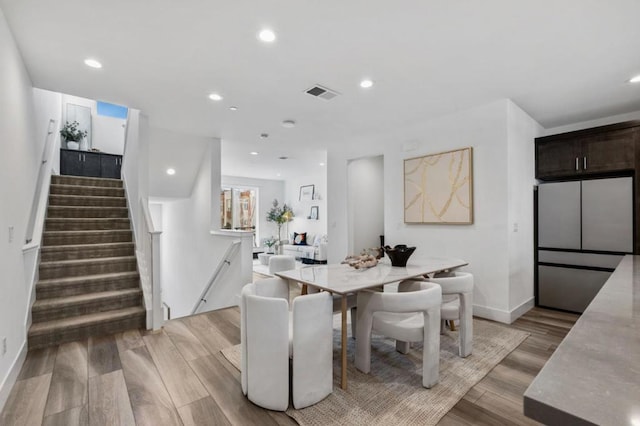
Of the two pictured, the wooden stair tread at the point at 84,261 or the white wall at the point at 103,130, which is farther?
Answer: the white wall at the point at 103,130

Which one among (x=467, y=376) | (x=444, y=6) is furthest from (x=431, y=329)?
(x=444, y=6)

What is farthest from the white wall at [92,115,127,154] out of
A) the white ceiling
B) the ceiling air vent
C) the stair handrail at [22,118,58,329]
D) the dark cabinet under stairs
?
the ceiling air vent

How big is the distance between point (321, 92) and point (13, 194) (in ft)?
9.36

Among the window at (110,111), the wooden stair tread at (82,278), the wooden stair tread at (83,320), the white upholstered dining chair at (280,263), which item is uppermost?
the window at (110,111)

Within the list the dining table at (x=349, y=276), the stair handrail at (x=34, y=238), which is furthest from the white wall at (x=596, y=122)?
the stair handrail at (x=34, y=238)

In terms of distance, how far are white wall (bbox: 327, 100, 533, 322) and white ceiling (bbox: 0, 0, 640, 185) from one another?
25 cm

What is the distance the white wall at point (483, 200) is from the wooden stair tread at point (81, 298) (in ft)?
11.7

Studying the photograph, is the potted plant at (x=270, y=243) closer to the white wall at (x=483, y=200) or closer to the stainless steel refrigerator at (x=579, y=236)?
the white wall at (x=483, y=200)

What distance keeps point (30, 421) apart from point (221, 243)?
3.37 metres

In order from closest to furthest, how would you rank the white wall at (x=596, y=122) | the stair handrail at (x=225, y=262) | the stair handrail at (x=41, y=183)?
the stair handrail at (x=41, y=183) < the white wall at (x=596, y=122) < the stair handrail at (x=225, y=262)

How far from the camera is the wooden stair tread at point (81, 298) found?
10.2ft

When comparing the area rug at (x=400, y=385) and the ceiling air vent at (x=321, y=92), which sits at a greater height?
the ceiling air vent at (x=321, y=92)

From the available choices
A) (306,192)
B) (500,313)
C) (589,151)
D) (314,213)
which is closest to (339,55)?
(500,313)

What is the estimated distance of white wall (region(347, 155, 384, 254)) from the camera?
5.38m
